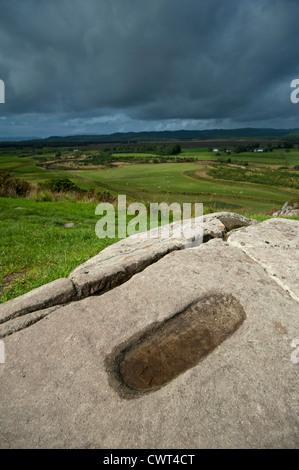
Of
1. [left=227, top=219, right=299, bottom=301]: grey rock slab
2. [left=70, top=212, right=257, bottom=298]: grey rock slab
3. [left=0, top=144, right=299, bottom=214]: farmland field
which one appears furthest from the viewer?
[left=0, top=144, right=299, bottom=214]: farmland field

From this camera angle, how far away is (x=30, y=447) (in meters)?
2.30

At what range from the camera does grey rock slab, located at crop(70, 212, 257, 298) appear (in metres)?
4.48

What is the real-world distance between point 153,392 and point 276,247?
3768 mm

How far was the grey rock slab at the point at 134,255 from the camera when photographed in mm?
4480

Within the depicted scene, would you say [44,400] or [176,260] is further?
[176,260]

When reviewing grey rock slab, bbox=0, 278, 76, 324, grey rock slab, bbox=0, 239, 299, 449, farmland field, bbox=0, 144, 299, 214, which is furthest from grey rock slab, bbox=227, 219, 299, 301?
farmland field, bbox=0, 144, 299, 214

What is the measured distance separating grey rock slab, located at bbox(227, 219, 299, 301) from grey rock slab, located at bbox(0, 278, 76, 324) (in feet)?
10.5

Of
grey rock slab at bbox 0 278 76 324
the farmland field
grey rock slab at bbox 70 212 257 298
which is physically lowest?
grey rock slab at bbox 0 278 76 324

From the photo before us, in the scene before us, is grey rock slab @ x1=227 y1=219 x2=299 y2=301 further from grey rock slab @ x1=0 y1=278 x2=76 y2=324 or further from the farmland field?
the farmland field

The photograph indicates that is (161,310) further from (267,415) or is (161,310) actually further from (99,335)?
(267,415)

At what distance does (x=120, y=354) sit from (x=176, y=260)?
2.09 metres

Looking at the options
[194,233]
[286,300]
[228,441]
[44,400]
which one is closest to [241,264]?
[286,300]

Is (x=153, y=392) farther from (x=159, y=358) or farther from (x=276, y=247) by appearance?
(x=276, y=247)

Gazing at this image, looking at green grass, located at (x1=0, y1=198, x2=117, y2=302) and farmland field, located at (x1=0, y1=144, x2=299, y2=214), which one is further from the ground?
farmland field, located at (x1=0, y1=144, x2=299, y2=214)
